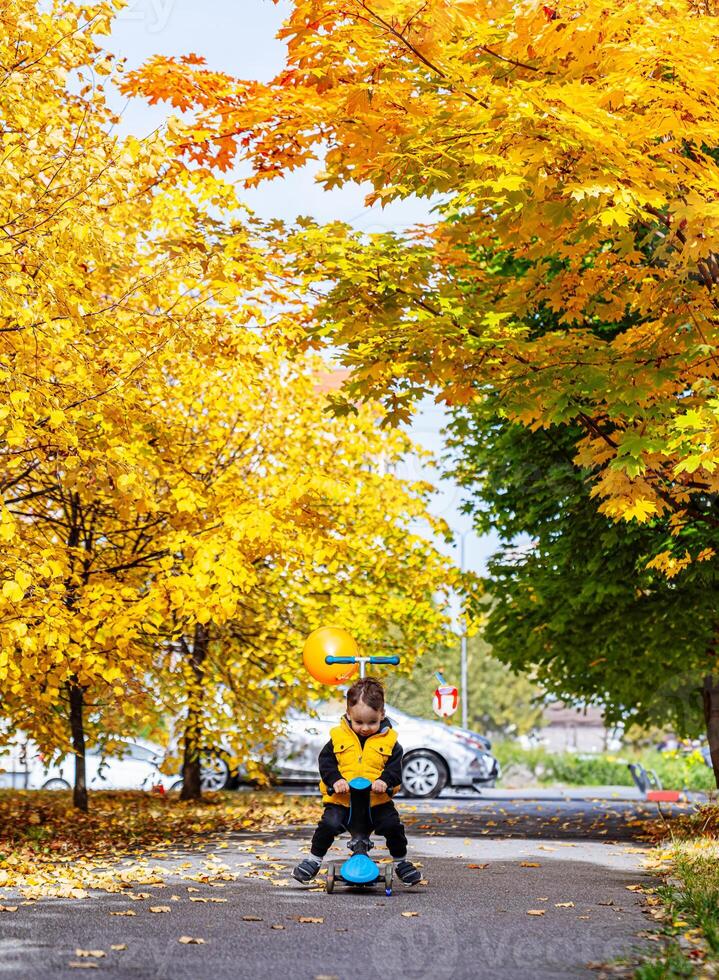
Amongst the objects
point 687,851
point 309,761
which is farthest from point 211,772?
point 687,851

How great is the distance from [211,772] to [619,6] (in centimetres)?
1514

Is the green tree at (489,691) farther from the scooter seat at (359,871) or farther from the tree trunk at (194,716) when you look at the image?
the scooter seat at (359,871)

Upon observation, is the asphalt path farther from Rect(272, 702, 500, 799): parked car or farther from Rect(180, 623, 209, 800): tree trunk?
Rect(272, 702, 500, 799): parked car

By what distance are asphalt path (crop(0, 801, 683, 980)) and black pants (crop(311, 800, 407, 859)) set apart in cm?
28

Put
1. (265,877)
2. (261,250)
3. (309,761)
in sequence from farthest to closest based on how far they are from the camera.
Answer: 1. (309,761)
2. (261,250)
3. (265,877)

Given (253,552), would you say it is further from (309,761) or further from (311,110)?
(309,761)

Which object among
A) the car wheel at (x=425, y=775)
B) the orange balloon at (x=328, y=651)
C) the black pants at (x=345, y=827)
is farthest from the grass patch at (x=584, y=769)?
the black pants at (x=345, y=827)

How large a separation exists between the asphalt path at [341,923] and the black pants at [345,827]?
277 mm

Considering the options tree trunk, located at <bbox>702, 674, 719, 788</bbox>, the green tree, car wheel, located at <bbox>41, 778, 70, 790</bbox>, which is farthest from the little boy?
the green tree

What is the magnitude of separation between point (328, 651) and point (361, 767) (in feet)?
13.8

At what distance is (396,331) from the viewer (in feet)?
28.4

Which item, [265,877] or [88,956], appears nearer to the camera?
[88,956]

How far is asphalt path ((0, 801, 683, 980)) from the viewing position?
506 centimetres

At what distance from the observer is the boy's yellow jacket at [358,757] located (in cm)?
741
